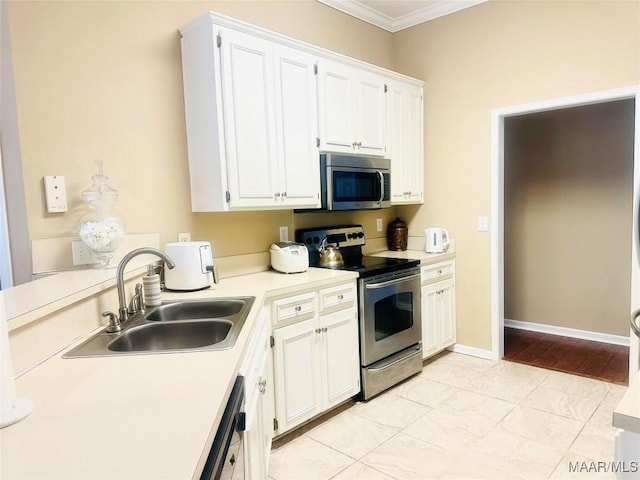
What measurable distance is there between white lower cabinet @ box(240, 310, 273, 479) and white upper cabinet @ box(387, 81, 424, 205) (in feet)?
6.19

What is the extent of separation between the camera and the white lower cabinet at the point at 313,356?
7.36 feet

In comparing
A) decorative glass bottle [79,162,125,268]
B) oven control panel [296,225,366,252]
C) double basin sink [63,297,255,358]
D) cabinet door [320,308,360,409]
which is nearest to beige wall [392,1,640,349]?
oven control panel [296,225,366,252]

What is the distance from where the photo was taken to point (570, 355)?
353 centimetres

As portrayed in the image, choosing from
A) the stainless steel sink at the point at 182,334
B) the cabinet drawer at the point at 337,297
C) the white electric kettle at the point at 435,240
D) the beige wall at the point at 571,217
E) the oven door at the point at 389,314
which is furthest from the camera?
the beige wall at the point at 571,217

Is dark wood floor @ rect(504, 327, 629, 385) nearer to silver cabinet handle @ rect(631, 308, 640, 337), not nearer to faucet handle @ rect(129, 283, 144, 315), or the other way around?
silver cabinet handle @ rect(631, 308, 640, 337)

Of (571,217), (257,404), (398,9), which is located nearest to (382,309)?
(257,404)

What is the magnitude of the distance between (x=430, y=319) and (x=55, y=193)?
270 cm

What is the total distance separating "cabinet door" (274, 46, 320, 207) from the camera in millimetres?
2510

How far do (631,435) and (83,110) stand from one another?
242 cm

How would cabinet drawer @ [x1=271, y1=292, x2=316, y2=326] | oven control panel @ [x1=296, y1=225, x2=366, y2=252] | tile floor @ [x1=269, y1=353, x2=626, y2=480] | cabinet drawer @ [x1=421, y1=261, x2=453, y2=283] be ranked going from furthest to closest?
cabinet drawer @ [x1=421, y1=261, x2=453, y2=283] < oven control panel @ [x1=296, y1=225, x2=366, y2=252] < cabinet drawer @ [x1=271, y1=292, x2=316, y2=326] < tile floor @ [x1=269, y1=353, x2=626, y2=480]

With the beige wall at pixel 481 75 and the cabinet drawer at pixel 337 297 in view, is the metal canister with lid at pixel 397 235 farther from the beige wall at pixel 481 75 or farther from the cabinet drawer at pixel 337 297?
the cabinet drawer at pixel 337 297

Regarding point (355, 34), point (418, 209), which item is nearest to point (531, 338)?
point (418, 209)

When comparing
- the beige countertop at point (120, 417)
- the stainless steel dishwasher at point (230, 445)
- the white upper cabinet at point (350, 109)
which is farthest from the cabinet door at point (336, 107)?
the stainless steel dishwasher at point (230, 445)

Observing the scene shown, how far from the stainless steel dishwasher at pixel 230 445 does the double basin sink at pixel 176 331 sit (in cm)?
20
